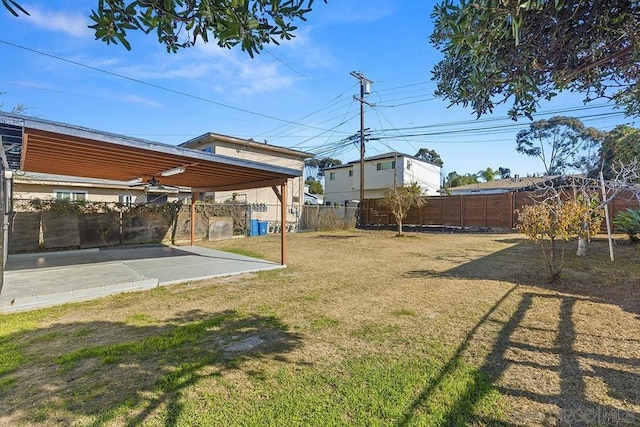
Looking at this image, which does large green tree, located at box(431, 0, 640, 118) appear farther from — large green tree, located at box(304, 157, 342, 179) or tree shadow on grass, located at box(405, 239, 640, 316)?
large green tree, located at box(304, 157, 342, 179)

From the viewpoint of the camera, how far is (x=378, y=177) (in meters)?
27.2

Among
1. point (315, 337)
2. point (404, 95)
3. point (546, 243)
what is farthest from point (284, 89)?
point (315, 337)

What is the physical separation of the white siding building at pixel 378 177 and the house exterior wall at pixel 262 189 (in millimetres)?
6035

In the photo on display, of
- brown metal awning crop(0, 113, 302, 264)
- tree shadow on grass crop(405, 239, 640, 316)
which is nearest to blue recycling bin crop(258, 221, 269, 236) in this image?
brown metal awning crop(0, 113, 302, 264)

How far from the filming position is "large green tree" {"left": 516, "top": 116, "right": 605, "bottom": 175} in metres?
25.9

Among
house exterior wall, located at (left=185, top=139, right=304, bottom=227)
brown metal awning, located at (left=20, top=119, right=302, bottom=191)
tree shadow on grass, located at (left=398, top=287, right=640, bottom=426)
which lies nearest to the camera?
tree shadow on grass, located at (left=398, top=287, right=640, bottom=426)

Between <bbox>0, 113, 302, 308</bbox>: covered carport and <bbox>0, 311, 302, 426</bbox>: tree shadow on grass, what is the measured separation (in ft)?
8.36

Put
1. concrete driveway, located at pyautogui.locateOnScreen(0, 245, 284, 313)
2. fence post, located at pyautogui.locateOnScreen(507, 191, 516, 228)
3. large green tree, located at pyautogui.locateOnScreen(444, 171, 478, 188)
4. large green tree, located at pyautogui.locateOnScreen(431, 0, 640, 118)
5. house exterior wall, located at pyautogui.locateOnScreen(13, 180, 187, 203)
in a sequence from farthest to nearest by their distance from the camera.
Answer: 1. large green tree, located at pyautogui.locateOnScreen(444, 171, 478, 188)
2. fence post, located at pyautogui.locateOnScreen(507, 191, 516, 228)
3. house exterior wall, located at pyautogui.locateOnScreen(13, 180, 187, 203)
4. concrete driveway, located at pyautogui.locateOnScreen(0, 245, 284, 313)
5. large green tree, located at pyautogui.locateOnScreen(431, 0, 640, 118)

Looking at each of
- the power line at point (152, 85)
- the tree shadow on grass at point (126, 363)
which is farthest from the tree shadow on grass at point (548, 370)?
the power line at point (152, 85)

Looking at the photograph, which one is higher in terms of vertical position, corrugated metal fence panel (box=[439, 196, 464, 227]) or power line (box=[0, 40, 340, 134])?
power line (box=[0, 40, 340, 134])

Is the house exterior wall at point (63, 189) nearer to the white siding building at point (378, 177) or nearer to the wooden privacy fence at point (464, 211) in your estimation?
the wooden privacy fence at point (464, 211)

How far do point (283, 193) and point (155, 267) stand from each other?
358cm

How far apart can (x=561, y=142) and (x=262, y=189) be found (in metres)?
26.3

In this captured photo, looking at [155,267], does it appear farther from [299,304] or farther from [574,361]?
[574,361]
